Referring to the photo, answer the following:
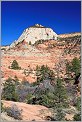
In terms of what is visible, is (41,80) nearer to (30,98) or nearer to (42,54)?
(30,98)

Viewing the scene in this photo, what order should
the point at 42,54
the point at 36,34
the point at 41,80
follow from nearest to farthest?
the point at 41,80 < the point at 42,54 < the point at 36,34

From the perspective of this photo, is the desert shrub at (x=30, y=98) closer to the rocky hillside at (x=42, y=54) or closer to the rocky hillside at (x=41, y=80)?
the rocky hillside at (x=41, y=80)

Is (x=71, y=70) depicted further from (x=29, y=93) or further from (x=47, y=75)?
(x=29, y=93)

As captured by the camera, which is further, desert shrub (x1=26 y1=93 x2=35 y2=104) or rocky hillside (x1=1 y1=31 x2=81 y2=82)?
rocky hillside (x1=1 y1=31 x2=81 y2=82)

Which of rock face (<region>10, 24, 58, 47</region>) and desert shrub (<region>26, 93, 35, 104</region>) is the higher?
rock face (<region>10, 24, 58, 47</region>)

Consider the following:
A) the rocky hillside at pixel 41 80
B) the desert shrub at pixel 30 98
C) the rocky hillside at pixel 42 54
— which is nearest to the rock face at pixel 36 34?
the rocky hillside at pixel 41 80

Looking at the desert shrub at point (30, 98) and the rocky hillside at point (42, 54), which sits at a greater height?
the rocky hillside at point (42, 54)

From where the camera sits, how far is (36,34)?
92.1 feet

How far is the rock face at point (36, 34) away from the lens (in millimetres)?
27516

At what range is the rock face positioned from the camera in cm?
2752

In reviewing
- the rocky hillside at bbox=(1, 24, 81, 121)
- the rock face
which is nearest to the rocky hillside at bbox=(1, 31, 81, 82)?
the rocky hillside at bbox=(1, 24, 81, 121)

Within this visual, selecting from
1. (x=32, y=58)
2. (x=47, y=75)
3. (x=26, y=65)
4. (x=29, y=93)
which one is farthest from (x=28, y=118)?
(x=32, y=58)

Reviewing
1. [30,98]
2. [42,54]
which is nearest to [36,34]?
[42,54]

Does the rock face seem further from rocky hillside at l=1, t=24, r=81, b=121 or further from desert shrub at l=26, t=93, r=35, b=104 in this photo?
desert shrub at l=26, t=93, r=35, b=104
